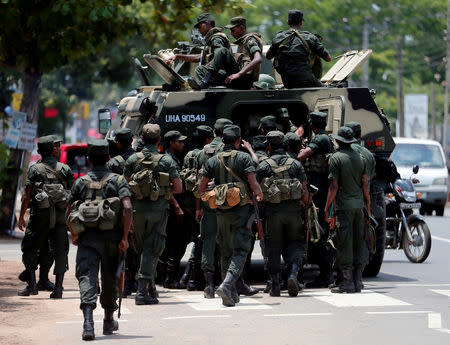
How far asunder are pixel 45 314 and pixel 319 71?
586cm

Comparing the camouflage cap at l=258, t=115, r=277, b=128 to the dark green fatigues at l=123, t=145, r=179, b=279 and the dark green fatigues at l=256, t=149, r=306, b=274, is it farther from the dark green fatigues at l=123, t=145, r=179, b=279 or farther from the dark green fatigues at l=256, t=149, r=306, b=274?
the dark green fatigues at l=123, t=145, r=179, b=279

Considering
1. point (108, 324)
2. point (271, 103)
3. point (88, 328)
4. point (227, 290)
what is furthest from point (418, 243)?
point (88, 328)

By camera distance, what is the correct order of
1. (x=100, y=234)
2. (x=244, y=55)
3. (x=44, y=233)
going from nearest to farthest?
(x=100, y=234)
(x=44, y=233)
(x=244, y=55)

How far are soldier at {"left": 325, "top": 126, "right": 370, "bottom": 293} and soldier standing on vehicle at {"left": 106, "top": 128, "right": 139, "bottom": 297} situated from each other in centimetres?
224

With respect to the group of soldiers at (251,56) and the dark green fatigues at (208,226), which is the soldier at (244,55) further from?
the dark green fatigues at (208,226)

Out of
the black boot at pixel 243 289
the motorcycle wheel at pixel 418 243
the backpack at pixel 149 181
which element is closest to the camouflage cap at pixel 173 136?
the backpack at pixel 149 181

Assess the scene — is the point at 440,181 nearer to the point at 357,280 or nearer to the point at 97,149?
the point at 357,280

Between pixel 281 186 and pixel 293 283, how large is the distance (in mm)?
1055

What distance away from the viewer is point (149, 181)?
12352 mm

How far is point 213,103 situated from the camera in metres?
15.0

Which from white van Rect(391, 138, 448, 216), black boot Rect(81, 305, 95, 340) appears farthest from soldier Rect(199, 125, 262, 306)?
white van Rect(391, 138, 448, 216)

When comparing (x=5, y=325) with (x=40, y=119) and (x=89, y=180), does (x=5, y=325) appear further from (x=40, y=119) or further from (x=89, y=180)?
(x=40, y=119)

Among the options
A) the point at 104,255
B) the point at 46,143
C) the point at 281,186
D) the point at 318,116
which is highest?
the point at 318,116

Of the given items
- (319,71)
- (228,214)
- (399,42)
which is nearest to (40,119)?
(399,42)
